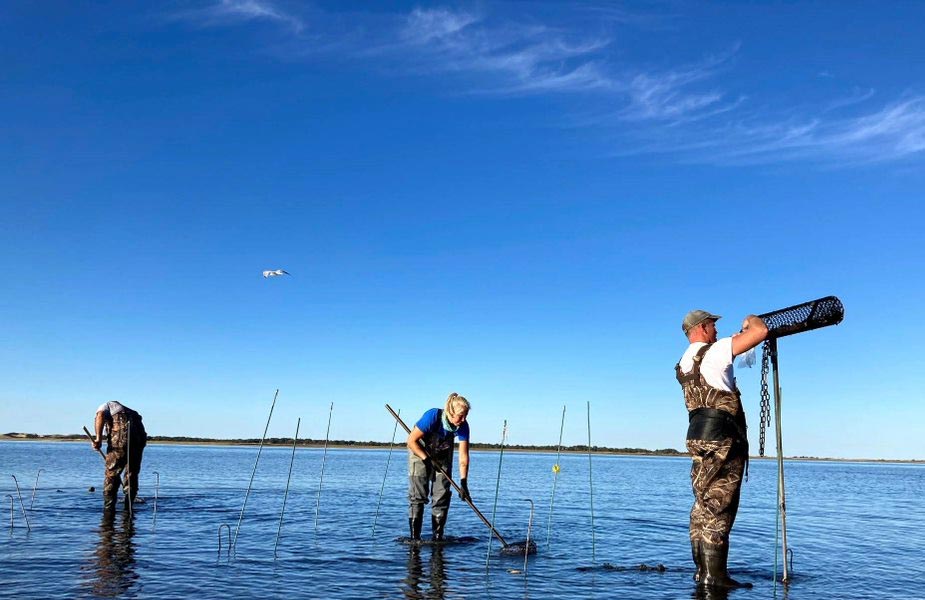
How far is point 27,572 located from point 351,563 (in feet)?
14.8

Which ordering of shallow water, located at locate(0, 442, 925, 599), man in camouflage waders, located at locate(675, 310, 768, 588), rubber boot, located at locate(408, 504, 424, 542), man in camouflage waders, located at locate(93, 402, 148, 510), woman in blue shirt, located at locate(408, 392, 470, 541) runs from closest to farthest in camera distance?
man in camouflage waders, located at locate(675, 310, 768, 588) < shallow water, located at locate(0, 442, 925, 599) < woman in blue shirt, located at locate(408, 392, 470, 541) < rubber boot, located at locate(408, 504, 424, 542) < man in camouflage waders, located at locate(93, 402, 148, 510)

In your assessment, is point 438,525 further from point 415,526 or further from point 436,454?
point 436,454

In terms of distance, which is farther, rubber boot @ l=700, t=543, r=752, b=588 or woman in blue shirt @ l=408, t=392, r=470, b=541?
woman in blue shirt @ l=408, t=392, r=470, b=541

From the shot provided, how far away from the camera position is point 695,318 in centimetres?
897

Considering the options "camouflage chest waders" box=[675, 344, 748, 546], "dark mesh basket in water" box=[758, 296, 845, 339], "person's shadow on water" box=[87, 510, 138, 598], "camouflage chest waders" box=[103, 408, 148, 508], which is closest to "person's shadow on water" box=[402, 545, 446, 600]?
"camouflage chest waders" box=[675, 344, 748, 546]

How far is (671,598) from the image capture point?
29.8ft

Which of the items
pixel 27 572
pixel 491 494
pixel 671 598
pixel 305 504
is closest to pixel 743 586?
pixel 671 598

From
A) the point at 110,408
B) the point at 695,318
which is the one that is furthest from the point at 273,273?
the point at 695,318

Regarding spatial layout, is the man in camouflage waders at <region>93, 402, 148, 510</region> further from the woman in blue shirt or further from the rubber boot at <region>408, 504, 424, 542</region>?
the woman in blue shirt

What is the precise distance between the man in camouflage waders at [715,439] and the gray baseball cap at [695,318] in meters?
0.31

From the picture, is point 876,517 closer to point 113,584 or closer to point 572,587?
point 572,587

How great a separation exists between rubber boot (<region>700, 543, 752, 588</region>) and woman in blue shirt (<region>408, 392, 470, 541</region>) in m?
4.04

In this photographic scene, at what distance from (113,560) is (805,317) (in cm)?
1029

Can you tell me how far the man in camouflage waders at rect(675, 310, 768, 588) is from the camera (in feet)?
27.5
